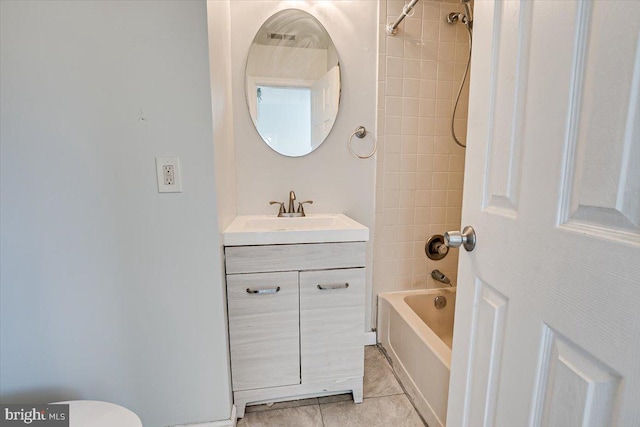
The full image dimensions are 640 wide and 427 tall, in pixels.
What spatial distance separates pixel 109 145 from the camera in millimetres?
999

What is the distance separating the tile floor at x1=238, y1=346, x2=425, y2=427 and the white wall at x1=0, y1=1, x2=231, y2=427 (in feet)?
1.41

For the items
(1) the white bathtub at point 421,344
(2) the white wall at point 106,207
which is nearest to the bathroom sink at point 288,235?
(2) the white wall at point 106,207

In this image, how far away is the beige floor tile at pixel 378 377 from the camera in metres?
1.49

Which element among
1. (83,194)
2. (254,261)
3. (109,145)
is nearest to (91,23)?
(109,145)

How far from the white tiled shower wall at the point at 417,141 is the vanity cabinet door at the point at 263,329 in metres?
0.76

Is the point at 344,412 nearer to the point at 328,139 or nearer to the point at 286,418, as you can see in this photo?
the point at 286,418

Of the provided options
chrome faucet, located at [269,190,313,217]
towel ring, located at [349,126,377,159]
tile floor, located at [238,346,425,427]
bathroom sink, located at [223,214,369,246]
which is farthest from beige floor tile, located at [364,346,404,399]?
towel ring, located at [349,126,377,159]

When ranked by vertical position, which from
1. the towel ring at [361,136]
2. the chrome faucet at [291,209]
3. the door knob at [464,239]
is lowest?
the chrome faucet at [291,209]

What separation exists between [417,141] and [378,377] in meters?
1.40

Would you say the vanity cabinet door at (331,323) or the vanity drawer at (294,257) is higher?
the vanity drawer at (294,257)

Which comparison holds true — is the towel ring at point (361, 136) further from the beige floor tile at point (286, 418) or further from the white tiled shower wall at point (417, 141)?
the beige floor tile at point (286, 418)

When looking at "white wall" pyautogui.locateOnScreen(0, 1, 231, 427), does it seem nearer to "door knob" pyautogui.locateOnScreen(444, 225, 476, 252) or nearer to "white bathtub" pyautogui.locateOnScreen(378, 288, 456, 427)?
"door knob" pyautogui.locateOnScreen(444, 225, 476, 252)

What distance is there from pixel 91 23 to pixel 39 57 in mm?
201

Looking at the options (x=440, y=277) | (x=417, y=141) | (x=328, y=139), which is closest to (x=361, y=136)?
(x=328, y=139)
